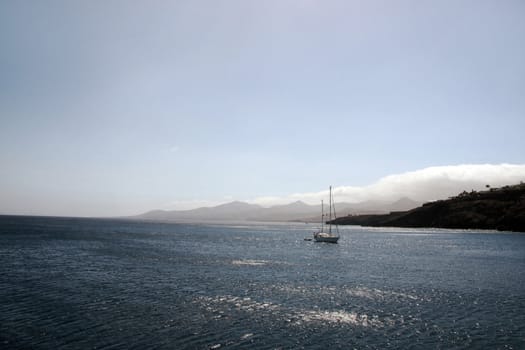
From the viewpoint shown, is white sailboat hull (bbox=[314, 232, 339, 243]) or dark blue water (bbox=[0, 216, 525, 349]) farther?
white sailboat hull (bbox=[314, 232, 339, 243])

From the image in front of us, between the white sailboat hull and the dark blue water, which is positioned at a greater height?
the white sailboat hull

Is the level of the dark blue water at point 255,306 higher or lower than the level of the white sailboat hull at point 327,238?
lower

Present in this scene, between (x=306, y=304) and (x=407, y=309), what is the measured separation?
977 cm

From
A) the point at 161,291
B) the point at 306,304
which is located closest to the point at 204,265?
the point at 161,291

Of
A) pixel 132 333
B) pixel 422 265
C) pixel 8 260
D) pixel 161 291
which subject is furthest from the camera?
pixel 422 265

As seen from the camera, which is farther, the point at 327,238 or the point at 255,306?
the point at 327,238

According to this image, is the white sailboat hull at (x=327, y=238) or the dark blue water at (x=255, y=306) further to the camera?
the white sailboat hull at (x=327, y=238)

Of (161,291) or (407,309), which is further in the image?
(161,291)

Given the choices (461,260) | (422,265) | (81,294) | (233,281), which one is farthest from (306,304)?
(461,260)

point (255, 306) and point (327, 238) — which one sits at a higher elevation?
point (327, 238)

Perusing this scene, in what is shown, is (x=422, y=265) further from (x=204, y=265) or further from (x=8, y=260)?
(x=8, y=260)

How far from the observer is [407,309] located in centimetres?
3609

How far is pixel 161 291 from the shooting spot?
43125mm

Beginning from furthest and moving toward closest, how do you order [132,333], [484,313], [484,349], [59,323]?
1. [484,313]
2. [59,323]
3. [132,333]
4. [484,349]
